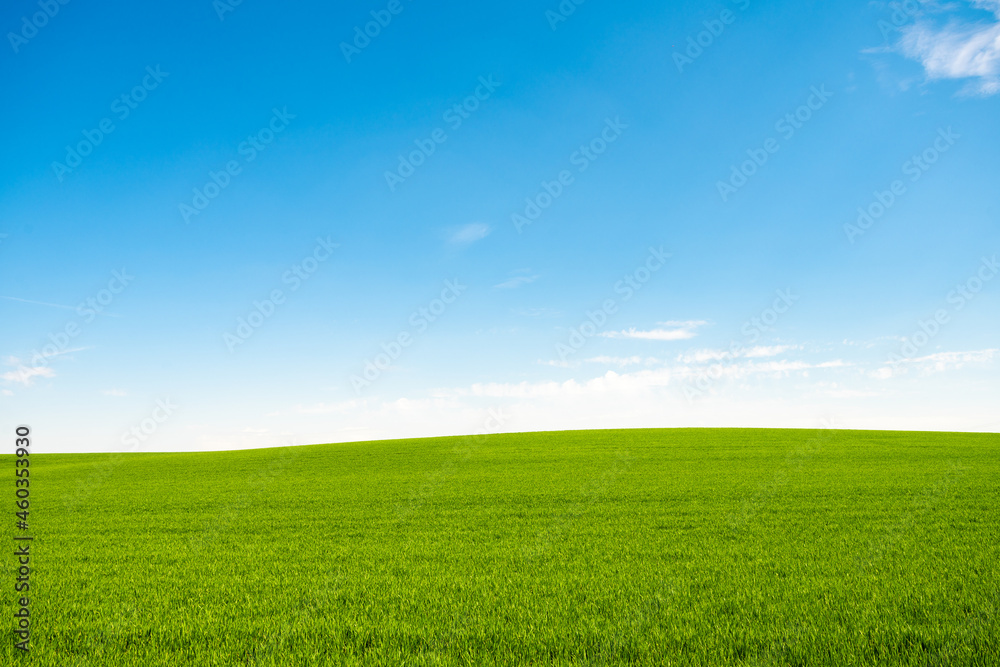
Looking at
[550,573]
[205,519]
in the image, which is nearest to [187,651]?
[550,573]

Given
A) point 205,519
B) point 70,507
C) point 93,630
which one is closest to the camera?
point 93,630

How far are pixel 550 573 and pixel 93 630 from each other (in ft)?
20.7

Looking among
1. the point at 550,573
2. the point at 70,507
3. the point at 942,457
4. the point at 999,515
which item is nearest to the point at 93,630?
the point at 550,573

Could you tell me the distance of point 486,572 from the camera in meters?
9.09

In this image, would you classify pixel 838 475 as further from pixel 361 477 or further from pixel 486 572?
pixel 361 477

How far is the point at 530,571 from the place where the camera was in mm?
9094

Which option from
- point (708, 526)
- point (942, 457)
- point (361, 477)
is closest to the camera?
point (708, 526)

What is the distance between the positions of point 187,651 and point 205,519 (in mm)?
10158

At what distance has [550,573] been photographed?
8961 mm

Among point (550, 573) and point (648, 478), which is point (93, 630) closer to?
point (550, 573)

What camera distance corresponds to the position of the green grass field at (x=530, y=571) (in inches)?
242

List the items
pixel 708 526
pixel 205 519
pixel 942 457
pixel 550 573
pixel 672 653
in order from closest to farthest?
1. pixel 672 653
2. pixel 550 573
3. pixel 708 526
4. pixel 205 519
5. pixel 942 457

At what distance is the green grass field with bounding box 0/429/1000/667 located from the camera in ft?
20.2

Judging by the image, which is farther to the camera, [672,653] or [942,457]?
[942,457]
